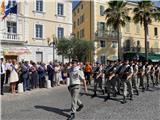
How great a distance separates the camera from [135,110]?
11.9m

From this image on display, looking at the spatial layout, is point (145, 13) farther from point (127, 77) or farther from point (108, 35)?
point (127, 77)

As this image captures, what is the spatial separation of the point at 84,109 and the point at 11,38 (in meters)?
23.5

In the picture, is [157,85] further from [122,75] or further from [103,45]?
[103,45]

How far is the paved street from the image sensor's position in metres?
10.8

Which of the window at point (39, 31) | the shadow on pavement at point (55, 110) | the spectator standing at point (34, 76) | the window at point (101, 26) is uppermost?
the window at point (101, 26)

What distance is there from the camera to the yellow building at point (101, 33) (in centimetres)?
4694

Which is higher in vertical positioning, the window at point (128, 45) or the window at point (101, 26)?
the window at point (101, 26)

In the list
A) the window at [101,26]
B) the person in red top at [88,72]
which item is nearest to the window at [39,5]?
the window at [101,26]

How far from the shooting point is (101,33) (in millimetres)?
47125

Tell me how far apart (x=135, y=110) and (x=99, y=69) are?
5.21 m

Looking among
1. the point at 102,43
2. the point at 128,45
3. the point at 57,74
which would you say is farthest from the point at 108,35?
the point at 57,74

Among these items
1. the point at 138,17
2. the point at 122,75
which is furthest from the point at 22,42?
the point at 122,75

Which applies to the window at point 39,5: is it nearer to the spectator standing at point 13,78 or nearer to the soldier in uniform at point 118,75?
the spectator standing at point 13,78

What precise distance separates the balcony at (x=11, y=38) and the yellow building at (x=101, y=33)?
13634mm
